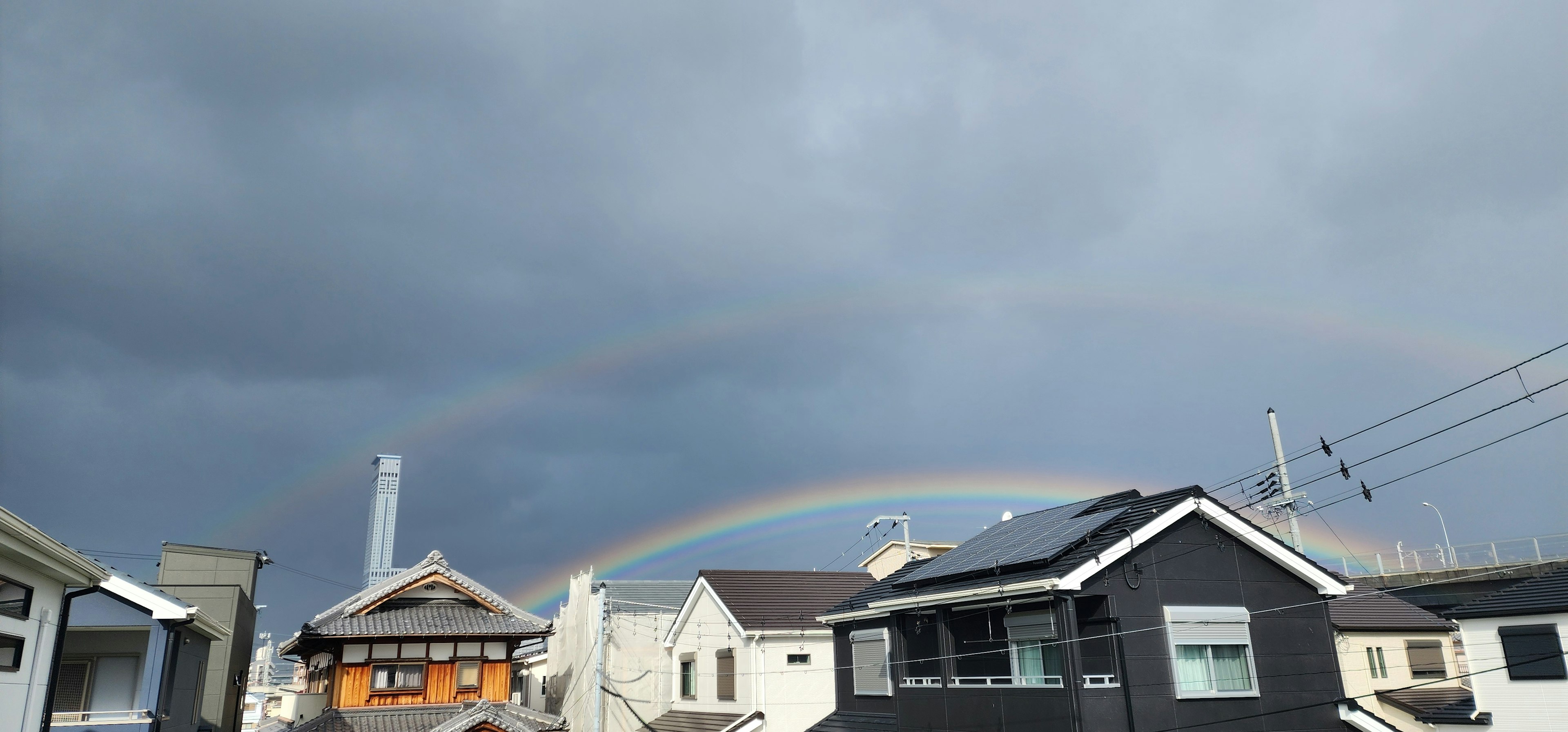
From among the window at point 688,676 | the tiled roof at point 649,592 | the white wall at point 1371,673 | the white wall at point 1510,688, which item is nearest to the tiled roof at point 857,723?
the window at point 688,676

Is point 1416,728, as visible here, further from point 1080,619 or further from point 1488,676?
point 1080,619

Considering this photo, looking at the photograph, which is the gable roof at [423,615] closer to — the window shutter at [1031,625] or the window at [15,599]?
the window at [15,599]

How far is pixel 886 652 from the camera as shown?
989 inches

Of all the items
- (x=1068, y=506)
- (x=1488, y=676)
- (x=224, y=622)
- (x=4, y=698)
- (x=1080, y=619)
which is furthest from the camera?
(x=224, y=622)

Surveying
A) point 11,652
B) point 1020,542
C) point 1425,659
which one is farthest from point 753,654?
point 1425,659

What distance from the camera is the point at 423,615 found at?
32.0m

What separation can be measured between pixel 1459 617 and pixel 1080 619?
1167 centimetres

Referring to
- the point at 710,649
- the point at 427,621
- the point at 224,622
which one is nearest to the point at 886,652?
the point at 710,649

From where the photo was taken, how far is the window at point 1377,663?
1211 inches

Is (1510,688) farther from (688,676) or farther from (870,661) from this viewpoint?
(688,676)

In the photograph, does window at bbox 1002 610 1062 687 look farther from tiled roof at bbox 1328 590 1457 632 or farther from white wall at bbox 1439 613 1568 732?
tiled roof at bbox 1328 590 1457 632

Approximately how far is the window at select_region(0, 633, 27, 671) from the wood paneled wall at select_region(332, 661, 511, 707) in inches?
603

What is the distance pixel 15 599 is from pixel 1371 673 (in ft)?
125

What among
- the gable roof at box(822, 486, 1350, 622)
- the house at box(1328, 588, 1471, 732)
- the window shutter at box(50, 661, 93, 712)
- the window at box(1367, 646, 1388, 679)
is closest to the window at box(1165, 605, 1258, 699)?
the gable roof at box(822, 486, 1350, 622)
